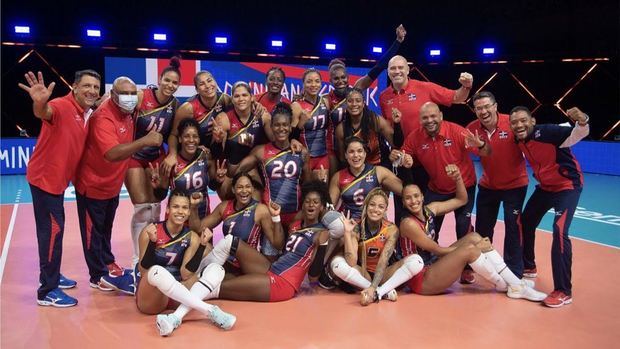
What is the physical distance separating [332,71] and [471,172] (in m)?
1.58

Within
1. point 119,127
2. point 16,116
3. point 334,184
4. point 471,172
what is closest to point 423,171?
point 471,172

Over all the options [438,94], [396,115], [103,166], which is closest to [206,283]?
[103,166]

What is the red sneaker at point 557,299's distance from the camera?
4316 mm

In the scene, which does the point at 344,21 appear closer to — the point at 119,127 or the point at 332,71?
the point at 332,71

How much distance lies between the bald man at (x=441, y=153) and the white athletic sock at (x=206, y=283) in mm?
1851

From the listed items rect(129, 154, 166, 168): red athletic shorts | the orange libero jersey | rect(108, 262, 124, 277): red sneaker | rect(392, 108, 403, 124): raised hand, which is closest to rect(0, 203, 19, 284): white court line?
rect(108, 262, 124, 277): red sneaker

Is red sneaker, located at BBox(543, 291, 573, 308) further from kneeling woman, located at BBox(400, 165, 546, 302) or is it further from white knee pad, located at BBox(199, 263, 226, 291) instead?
white knee pad, located at BBox(199, 263, 226, 291)

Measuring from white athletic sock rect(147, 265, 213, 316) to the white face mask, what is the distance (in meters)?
1.43

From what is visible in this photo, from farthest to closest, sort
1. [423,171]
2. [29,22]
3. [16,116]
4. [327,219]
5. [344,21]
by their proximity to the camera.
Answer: [344,21]
[16,116]
[29,22]
[423,171]
[327,219]

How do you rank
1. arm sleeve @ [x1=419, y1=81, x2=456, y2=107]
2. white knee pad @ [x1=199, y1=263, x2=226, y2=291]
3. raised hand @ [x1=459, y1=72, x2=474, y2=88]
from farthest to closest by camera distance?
arm sleeve @ [x1=419, y1=81, x2=456, y2=107] < raised hand @ [x1=459, y1=72, x2=474, y2=88] < white knee pad @ [x1=199, y1=263, x2=226, y2=291]

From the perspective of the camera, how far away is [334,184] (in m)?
4.94

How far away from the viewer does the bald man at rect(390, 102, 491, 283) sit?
4.88m

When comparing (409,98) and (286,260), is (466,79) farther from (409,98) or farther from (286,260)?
(286,260)

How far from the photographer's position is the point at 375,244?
15.0 feet
